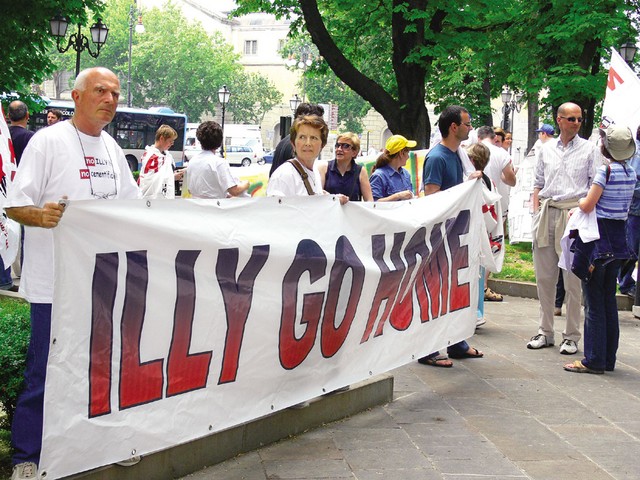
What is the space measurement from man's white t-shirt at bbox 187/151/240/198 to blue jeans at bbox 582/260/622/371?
3.39m

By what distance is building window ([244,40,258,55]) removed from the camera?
117562 millimetres

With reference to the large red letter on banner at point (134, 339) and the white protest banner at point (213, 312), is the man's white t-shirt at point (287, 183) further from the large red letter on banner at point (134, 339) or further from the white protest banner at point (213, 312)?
the large red letter on banner at point (134, 339)

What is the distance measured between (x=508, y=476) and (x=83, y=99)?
9.26 ft

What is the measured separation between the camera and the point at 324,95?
88.8 meters

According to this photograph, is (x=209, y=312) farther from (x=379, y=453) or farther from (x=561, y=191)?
(x=561, y=191)

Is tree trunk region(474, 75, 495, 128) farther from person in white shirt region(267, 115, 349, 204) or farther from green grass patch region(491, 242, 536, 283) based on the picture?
person in white shirt region(267, 115, 349, 204)

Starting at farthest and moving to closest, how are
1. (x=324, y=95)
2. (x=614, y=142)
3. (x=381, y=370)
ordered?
(x=324, y=95) → (x=614, y=142) → (x=381, y=370)

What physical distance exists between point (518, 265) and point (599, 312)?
683 cm

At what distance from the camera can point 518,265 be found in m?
14.8

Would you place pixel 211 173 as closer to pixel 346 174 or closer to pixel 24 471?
pixel 346 174

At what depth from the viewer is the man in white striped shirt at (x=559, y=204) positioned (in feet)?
28.5

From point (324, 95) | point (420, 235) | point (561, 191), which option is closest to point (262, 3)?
point (561, 191)

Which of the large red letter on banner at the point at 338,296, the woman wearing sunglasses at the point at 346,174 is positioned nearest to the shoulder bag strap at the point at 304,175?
the large red letter on banner at the point at 338,296

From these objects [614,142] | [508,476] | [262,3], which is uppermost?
[262,3]
